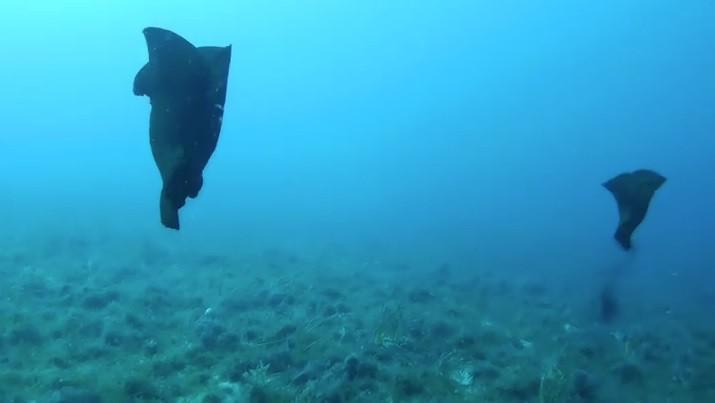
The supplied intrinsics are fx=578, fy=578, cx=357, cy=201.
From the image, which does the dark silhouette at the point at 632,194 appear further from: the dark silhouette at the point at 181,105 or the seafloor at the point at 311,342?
the dark silhouette at the point at 181,105

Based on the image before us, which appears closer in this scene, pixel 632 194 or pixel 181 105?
pixel 181 105

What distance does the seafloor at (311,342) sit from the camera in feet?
31.8

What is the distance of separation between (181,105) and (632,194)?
322 inches

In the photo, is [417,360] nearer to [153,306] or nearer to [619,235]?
[619,235]

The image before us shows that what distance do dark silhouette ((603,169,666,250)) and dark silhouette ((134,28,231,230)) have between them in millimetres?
7616

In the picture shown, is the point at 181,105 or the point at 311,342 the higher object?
the point at 181,105

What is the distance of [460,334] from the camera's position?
1242 cm

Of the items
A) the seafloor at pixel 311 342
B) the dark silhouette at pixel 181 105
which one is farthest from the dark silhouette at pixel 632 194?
the dark silhouette at pixel 181 105

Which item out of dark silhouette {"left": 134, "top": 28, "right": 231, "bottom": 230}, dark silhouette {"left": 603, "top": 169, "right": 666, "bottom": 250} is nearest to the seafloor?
dark silhouette {"left": 603, "top": 169, "right": 666, "bottom": 250}

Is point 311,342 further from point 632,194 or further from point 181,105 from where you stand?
point 181,105

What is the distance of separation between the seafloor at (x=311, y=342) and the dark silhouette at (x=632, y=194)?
111 inches

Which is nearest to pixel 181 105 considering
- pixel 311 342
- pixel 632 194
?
pixel 311 342

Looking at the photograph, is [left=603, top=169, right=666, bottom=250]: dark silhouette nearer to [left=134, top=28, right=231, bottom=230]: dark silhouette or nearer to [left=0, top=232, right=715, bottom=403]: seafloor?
[left=0, top=232, right=715, bottom=403]: seafloor

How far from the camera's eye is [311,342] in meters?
11.7
